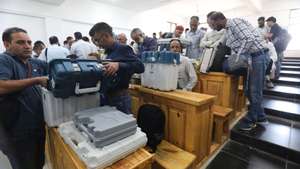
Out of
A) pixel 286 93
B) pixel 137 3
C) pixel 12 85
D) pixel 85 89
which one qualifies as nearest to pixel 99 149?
pixel 85 89

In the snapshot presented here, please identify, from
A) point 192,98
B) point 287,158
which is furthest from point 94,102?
point 287,158

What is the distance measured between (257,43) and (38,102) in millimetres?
2408

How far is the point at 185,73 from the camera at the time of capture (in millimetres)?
2199

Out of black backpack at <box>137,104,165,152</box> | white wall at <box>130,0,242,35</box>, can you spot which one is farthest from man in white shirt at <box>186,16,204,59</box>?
white wall at <box>130,0,242,35</box>

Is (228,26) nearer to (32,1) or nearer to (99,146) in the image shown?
(99,146)

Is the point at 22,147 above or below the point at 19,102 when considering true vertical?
below

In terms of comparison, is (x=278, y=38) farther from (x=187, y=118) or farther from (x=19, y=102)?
(x=19, y=102)

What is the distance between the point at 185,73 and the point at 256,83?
2.98ft

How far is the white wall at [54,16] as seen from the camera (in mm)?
4902

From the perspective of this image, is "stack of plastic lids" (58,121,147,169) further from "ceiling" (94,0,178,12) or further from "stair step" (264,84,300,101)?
"ceiling" (94,0,178,12)

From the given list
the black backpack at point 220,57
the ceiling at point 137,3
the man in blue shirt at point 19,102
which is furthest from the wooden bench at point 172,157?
the ceiling at point 137,3

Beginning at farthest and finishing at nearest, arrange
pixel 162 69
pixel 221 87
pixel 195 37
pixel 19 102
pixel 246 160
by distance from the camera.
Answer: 1. pixel 195 37
2. pixel 221 87
3. pixel 246 160
4. pixel 162 69
5. pixel 19 102

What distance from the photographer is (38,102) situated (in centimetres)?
130

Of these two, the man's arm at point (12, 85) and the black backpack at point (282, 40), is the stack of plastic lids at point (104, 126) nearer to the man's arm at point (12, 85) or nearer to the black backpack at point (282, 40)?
the man's arm at point (12, 85)
